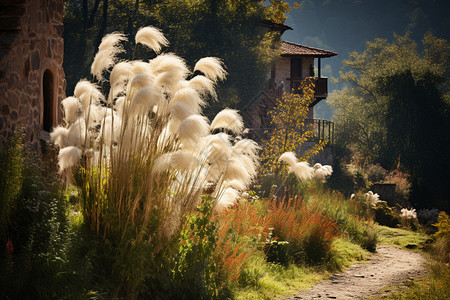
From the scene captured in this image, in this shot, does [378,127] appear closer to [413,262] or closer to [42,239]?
[413,262]

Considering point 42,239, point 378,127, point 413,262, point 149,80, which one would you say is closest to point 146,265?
point 42,239

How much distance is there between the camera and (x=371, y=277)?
25.4 feet

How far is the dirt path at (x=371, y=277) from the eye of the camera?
6.48m

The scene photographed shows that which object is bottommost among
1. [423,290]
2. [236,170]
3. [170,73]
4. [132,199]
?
[423,290]

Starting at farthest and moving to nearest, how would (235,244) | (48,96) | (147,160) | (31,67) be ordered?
(48,96) → (31,67) → (235,244) → (147,160)

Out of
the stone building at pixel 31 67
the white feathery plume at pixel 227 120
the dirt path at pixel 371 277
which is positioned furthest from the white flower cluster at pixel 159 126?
the dirt path at pixel 371 277

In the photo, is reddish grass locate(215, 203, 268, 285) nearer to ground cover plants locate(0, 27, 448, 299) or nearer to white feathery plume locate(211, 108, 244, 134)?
ground cover plants locate(0, 27, 448, 299)

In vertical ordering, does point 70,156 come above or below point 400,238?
above

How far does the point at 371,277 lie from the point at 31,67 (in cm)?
661

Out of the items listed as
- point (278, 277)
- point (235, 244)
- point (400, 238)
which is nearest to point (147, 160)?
point (235, 244)

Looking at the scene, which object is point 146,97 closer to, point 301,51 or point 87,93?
point 87,93

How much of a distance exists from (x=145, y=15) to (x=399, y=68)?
1784 cm

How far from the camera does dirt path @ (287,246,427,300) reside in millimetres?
6480

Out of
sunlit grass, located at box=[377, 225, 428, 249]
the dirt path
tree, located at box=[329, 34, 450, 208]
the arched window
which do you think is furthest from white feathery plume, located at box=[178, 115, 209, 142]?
tree, located at box=[329, 34, 450, 208]
